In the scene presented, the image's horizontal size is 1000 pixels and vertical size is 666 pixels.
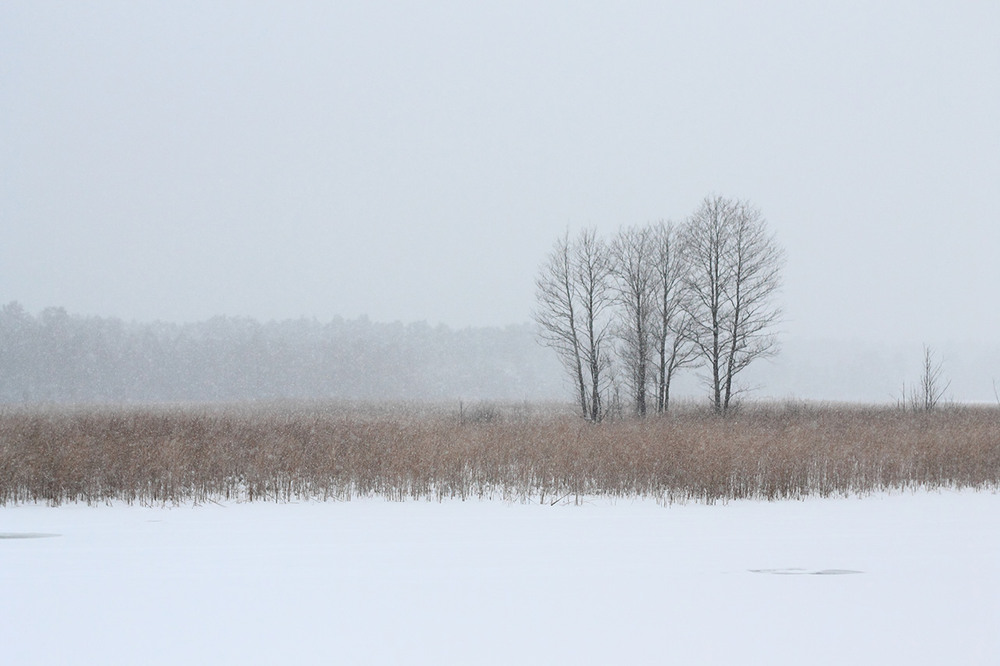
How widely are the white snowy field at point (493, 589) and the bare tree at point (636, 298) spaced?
19.6 meters

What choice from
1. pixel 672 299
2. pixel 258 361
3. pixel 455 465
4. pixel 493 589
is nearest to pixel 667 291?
pixel 672 299

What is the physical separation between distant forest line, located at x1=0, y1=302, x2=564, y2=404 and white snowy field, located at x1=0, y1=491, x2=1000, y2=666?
56910 mm

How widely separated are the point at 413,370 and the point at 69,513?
86.9m

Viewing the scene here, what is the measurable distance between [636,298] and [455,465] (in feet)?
63.3

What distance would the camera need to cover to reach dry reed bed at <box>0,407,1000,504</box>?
12461 mm

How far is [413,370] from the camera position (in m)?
97.9

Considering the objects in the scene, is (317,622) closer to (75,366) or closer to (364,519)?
(364,519)

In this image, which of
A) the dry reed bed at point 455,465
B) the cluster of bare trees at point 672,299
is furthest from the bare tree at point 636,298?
the dry reed bed at point 455,465

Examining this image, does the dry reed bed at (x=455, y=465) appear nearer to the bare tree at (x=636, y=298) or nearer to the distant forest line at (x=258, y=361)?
the bare tree at (x=636, y=298)

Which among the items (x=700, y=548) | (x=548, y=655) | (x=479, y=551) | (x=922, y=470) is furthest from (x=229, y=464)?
(x=922, y=470)

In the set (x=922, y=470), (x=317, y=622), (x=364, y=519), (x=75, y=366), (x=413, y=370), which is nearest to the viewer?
(x=317, y=622)

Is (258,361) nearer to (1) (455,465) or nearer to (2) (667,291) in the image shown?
(2) (667,291)

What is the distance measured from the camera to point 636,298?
102 ft

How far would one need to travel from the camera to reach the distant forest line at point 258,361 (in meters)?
76.8
